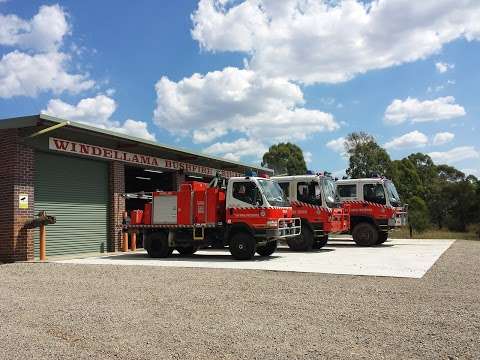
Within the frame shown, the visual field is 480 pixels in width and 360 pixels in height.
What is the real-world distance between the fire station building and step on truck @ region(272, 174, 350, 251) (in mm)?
5702

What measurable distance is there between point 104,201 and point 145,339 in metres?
13.3

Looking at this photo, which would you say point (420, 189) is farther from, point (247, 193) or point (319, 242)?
point (247, 193)

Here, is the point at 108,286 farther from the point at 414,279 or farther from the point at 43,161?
the point at 43,161

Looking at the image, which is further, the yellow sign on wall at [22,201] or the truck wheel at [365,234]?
the truck wheel at [365,234]

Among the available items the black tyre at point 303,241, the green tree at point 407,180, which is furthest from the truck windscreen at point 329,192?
the green tree at point 407,180

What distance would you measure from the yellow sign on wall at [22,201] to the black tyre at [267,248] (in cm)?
692

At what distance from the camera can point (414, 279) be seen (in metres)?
10.2

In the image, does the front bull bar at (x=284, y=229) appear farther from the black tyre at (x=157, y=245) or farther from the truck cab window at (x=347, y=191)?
the truck cab window at (x=347, y=191)

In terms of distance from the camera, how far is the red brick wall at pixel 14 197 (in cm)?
1477

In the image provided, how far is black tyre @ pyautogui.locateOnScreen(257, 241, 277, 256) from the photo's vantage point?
1577cm

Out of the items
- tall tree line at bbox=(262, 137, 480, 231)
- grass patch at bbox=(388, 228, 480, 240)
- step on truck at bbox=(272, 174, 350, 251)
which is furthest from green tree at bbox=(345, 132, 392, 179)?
step on truck at bbox=(272, 174, 350, 251)

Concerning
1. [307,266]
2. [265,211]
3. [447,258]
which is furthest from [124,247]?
[447,258]

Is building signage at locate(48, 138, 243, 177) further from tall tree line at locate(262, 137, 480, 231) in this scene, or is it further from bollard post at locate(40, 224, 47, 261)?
tall tree line at locate(262, 137, 480, 231)

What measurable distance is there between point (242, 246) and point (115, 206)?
606 centimetres
